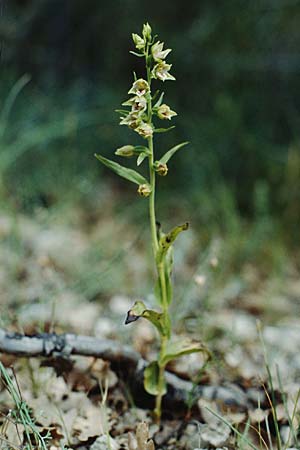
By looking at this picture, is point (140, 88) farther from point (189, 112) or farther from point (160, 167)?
point (189, 112)

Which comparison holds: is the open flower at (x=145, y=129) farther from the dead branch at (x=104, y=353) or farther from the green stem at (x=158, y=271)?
the dead branch at (x=104, y=353)

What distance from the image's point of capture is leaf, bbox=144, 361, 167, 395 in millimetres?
1465

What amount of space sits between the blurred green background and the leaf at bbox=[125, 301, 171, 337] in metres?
1.26

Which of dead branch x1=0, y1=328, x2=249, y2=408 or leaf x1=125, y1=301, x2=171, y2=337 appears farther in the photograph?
dead branch x1=0, y1=328, x2=249, y2=408

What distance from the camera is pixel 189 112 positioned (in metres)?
3.35

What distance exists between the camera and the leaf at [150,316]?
1279 millimetres

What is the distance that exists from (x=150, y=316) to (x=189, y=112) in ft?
7.30

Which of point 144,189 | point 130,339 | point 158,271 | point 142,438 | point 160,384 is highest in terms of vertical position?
point 144,189

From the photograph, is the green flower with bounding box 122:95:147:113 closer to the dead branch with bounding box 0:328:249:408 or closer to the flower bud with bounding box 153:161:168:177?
the flower bud with bounding box 153:161:168:177

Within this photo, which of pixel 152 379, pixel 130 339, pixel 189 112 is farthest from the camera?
pixel 189 112


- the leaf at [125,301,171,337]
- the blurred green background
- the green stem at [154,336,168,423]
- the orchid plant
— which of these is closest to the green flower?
the orchid plant

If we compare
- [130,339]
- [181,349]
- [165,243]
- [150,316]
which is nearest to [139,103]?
[165,243]

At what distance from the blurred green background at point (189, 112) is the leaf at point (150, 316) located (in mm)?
1256

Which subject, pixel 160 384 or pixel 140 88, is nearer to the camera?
pixel 140 88
